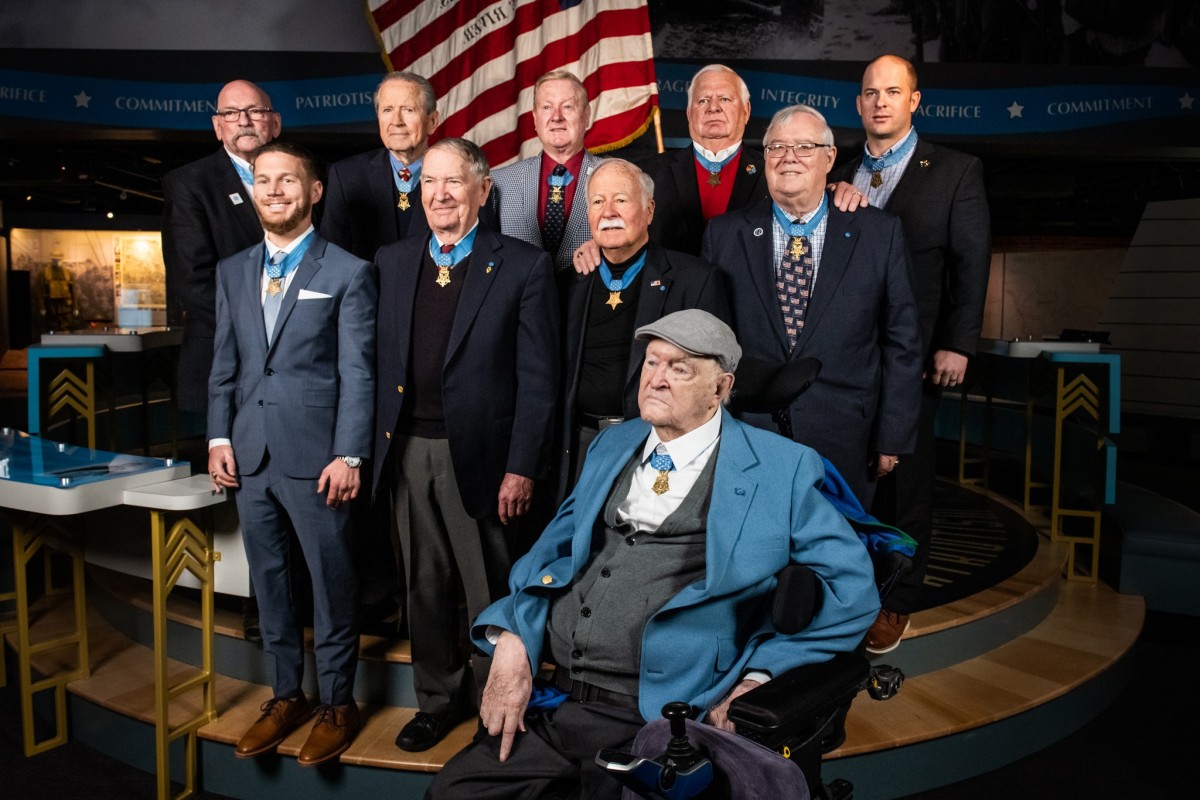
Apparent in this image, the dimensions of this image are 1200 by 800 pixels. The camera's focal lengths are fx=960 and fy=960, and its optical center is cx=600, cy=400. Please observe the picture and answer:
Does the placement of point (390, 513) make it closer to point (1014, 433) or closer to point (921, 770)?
point (921, 770)

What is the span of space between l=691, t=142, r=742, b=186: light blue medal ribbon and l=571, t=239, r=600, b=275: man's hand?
0.63 meters

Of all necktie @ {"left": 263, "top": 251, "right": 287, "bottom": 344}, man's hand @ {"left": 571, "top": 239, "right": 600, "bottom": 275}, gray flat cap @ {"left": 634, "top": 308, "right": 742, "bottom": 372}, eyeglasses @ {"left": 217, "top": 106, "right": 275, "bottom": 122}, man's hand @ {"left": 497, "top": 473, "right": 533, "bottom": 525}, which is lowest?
man's hand @ {"left": 497, "top": 473, "right": 533, "bottom": 525}

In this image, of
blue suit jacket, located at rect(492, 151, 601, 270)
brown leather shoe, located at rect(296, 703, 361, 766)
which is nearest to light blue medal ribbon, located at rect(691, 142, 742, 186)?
blue suit jacket, located at rect(492, 151, 601, 270)

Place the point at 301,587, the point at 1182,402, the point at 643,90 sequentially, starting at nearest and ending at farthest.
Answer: the point at 301,587 < the point at 643,90 < the point at 1182,402

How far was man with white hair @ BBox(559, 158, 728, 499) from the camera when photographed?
7.99 ft

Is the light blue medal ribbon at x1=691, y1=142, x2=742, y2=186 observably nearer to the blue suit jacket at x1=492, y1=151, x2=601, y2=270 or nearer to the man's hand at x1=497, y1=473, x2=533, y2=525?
the blue suit jacket at x1=492, y1=151, x2=601, y2=270

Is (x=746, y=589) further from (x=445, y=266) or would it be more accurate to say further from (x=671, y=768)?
(x=445, y=266)

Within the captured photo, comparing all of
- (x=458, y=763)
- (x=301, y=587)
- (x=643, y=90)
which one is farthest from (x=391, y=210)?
(x=643, y=90)

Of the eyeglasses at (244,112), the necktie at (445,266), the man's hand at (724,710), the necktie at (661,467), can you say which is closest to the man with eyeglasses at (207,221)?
the eyeglasses at (244,112)

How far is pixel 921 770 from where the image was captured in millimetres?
2820

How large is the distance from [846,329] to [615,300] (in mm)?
623

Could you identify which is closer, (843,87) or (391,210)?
(391,210)

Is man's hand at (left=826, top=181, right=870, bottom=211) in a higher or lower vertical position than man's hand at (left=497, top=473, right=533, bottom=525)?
higher

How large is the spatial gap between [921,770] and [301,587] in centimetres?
189
